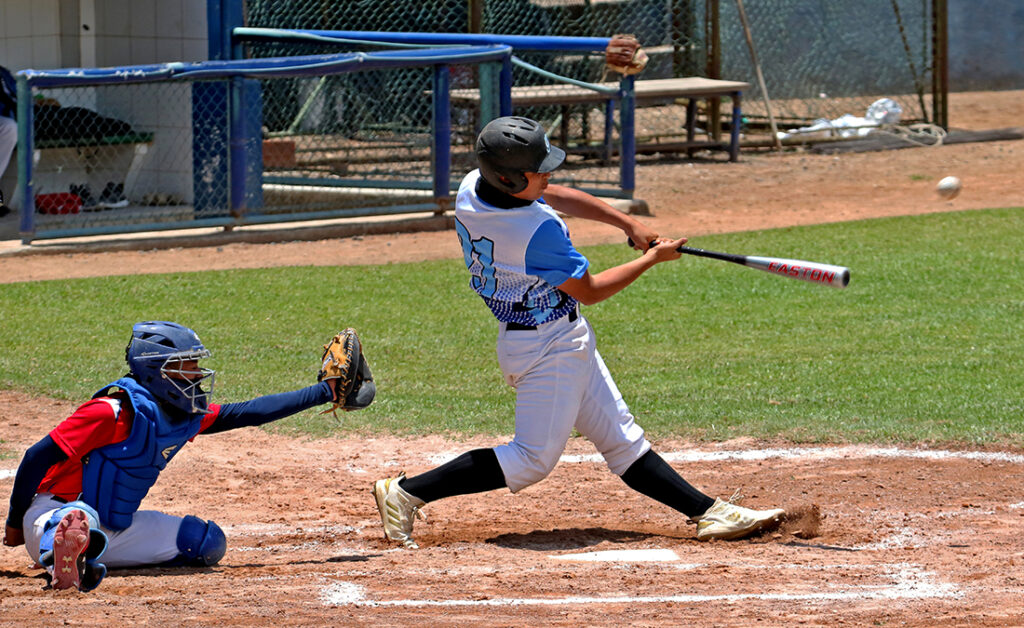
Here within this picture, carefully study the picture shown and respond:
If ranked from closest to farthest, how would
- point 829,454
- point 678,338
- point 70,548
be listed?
1. point 70,548
2. point 829,454
3. point 678,338

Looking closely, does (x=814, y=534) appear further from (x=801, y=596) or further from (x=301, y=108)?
(x=301, y=108)

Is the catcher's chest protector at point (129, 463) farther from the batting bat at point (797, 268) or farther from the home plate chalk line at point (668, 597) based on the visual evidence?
the batting bat at point (797, 268)

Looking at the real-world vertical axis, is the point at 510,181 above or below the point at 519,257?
above

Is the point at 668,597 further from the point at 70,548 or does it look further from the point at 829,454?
the point at 829,454

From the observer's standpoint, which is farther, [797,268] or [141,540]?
[797,268]

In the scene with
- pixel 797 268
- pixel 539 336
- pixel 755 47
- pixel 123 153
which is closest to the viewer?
pixel 539 336

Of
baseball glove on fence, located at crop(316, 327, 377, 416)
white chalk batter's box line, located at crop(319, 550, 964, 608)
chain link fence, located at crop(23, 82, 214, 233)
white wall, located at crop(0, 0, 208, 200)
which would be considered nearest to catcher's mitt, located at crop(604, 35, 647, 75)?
chain link fence, located at crop(23, 82, 214, 233)

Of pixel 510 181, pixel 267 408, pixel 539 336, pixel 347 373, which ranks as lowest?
pixel 267 408

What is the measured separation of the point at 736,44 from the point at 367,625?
16932 mm

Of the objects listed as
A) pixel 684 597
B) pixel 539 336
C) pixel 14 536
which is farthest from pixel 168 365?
pixel 684 597

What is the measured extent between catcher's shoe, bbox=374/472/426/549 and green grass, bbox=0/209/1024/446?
179cm

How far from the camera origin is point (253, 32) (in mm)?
12953

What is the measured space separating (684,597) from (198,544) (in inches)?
66.2

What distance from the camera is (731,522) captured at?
4.73 metres
